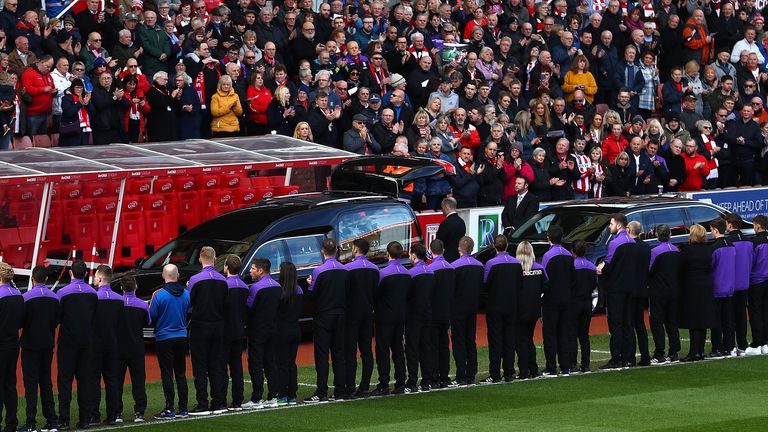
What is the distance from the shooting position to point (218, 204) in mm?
24375

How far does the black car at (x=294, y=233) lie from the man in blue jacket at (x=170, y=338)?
9.67 ft

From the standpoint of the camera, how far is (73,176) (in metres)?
22.0

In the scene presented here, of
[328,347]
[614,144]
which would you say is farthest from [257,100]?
[328,347]

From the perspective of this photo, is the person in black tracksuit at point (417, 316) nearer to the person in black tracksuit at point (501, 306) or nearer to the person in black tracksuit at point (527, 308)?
the person in black tracksuit at point (501, 306)

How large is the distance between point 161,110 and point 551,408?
10557 mm

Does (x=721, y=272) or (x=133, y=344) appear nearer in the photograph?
(x=133, y=344)

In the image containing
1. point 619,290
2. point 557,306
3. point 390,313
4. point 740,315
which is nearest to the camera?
point 390,313

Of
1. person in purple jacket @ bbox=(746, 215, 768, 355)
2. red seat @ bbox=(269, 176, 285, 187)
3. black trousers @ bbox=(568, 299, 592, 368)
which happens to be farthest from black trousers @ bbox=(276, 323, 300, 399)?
red seat @ bbox=(269, 176, 285, 187)

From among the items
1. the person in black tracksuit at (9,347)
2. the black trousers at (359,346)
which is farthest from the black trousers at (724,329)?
the person in black tracksuit at (9,347)

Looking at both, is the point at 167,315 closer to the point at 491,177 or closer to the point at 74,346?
the point at 74,346

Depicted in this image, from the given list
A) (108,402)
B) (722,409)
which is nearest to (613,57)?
(722,409)

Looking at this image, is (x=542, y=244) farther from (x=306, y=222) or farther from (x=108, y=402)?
(x=108, y=402)

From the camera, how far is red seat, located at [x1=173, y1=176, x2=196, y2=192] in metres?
24.2

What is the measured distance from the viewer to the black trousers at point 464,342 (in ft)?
59.4
